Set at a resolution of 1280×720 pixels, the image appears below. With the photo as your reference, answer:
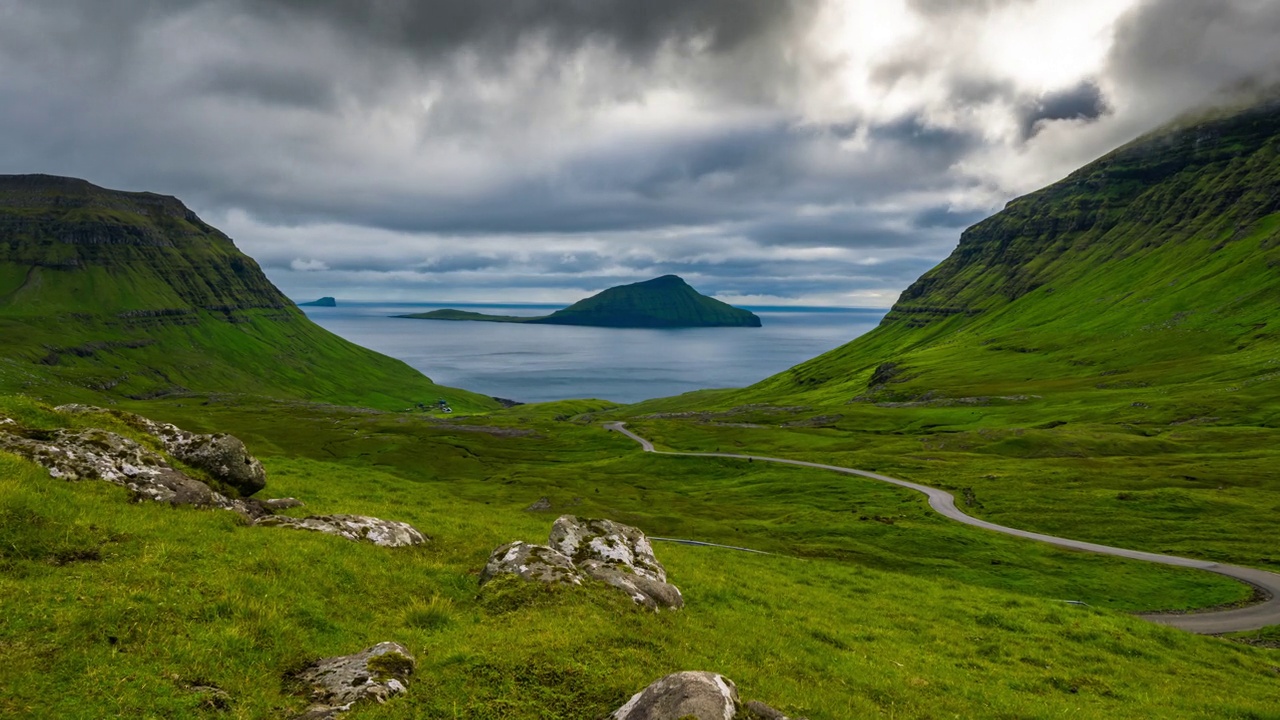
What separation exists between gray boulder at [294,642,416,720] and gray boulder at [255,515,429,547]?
361 inches

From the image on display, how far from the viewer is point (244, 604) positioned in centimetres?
1327

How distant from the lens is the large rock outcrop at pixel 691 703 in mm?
9781

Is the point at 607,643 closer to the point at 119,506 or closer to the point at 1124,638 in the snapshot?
the point at 119,506

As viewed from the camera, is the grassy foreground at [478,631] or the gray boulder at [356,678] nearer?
the gray boulder at [356,678]

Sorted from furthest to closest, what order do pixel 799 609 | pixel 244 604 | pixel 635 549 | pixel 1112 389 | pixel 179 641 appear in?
pixel 1112 389 < pixel 799 609 < pixel 635 549 < pixel 244 604 < pixel 179 641

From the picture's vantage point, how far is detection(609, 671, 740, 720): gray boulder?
385 inches

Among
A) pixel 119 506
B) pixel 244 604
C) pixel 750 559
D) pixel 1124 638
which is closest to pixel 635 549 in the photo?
pixel 244 604

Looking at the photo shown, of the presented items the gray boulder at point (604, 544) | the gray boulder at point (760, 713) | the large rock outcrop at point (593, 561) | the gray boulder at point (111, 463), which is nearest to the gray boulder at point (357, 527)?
the gray boulder at point (111, 463)

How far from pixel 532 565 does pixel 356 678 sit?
722 centimetres

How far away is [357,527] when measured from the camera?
71.8ft

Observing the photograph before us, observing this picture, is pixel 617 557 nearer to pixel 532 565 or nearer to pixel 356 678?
pixel 532 565

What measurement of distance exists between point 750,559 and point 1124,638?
1982cm

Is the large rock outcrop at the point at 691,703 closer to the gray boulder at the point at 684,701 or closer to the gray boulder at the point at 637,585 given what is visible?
the gray boulder at the point at 684,701

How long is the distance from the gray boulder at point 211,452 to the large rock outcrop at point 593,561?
519 inches
